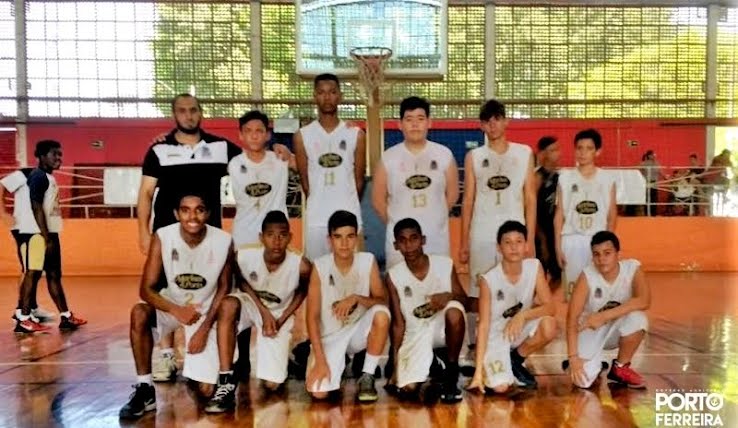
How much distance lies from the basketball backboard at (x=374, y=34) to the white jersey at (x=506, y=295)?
15.5 feet

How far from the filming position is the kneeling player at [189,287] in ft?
11.7

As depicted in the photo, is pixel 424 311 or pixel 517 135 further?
pixel 517 135

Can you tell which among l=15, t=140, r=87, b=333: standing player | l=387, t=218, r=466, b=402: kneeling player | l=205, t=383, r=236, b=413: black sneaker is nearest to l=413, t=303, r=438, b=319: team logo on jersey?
l=387, t=218, r=466, b=402: kneeling player

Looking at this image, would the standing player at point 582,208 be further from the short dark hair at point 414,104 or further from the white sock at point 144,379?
the white sock at point 144,379

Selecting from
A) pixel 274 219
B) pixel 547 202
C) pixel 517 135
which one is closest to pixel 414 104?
pixel 274 219

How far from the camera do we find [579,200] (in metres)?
4.53

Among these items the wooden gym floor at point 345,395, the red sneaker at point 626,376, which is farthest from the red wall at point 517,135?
the red sneaker at point 626,376

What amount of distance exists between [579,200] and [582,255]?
0.35 meters

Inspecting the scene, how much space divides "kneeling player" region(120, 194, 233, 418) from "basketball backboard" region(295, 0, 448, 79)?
474cm

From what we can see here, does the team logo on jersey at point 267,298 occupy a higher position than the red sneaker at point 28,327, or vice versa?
the team logo on jersey at point 267,298

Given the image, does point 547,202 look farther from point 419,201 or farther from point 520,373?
point 520,373

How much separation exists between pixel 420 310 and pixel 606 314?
1.02 m

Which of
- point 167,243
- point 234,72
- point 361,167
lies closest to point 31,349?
point 167,243

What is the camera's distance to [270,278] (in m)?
3.89
